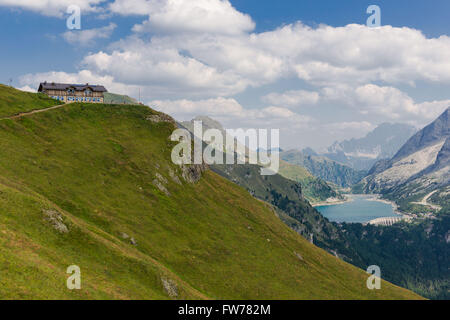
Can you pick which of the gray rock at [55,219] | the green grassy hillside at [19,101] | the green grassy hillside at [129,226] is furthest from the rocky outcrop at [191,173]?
the gray rock at [55,219]

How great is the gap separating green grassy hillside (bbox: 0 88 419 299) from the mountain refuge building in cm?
1971

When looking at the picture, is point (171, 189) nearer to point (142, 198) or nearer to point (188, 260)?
point (142, 198)

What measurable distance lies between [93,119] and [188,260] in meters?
84.8

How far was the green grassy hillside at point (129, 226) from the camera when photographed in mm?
60156

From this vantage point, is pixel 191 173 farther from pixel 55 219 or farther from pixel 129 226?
pixel 55 219

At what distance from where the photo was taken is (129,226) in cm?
9575

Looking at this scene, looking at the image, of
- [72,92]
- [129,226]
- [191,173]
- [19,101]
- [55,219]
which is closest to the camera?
[55,219]

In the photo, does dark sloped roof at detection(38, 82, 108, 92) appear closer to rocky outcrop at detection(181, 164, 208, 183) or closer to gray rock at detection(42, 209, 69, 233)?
rocky outcrop at detection(181, 164, 208, 183)

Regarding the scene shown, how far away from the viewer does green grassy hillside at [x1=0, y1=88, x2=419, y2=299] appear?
6016 centimetres

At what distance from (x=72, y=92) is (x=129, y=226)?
110220mm

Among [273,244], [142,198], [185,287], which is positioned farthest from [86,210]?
[273,244]

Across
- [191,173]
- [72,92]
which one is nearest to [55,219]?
[191,173]

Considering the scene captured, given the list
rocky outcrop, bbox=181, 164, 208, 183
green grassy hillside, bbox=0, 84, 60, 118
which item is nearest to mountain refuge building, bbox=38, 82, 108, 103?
green grassy hillside, bbox=0, 84, 60, 118

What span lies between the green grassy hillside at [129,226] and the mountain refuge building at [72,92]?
64.7 ft
